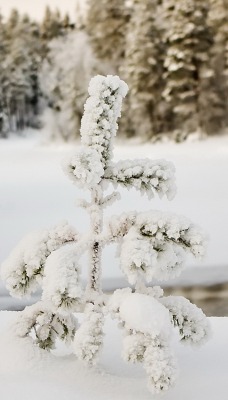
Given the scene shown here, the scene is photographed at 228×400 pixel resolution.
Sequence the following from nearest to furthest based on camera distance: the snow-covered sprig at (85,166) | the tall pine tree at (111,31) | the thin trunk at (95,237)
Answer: the snow-covered sprig at (85,166), the thin trunk at (95,237), the tall pine tree at (111,31)

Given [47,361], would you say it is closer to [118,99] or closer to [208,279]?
[118,99]

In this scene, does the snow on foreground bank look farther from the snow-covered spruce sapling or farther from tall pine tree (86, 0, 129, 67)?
tall pine tree (86, 0, 129, 67)

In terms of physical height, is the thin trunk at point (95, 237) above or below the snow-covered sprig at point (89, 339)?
above

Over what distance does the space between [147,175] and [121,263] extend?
71 cm

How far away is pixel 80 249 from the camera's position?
4926 millimetres

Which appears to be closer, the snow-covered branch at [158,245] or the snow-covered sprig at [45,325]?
the snow-covered branch at [158,245]

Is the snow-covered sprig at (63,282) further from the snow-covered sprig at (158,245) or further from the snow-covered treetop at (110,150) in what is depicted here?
the snow-covered treetop at (110,150)

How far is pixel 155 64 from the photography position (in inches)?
1642

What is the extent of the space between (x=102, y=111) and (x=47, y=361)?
2.02 meters

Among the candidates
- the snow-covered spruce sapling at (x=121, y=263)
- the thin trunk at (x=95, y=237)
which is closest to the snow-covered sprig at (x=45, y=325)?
the snow-covered spruce sapling at (x=121, y=263)

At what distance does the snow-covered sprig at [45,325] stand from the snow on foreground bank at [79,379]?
96 millimetres

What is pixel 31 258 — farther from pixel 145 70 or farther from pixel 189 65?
pixel 145 70

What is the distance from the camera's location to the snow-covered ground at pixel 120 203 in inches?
582

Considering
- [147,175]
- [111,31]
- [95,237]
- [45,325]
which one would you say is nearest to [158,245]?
[147,175]
